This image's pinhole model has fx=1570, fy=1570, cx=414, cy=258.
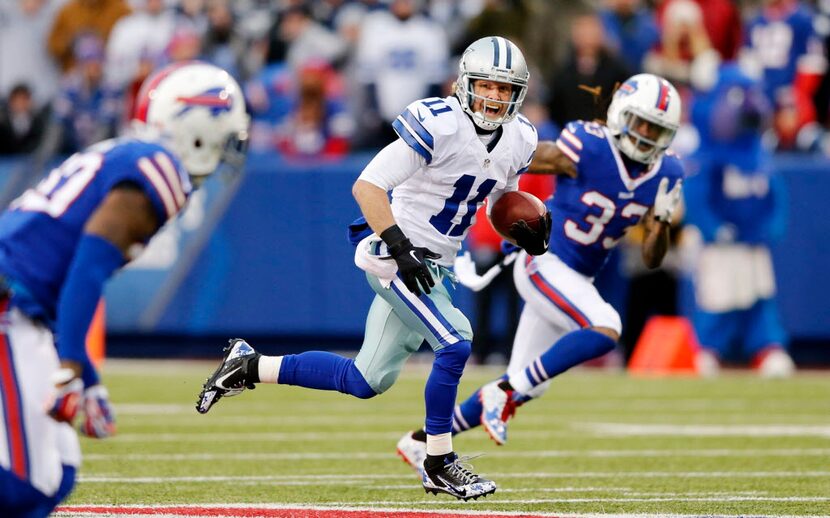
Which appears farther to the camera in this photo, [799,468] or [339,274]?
[339,274]

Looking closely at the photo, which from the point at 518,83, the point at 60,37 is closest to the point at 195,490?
the point at 518,83

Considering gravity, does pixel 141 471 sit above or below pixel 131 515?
below

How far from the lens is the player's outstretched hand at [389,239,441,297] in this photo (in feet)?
16.4

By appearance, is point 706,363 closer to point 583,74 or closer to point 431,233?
point 583,74

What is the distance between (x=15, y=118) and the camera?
12.8 m

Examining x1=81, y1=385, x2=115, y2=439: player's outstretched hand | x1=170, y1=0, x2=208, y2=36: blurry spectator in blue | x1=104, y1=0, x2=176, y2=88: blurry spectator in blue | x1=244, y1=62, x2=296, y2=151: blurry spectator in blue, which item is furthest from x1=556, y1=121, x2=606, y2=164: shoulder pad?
x1=170, y1=0, x2=208, y2=36: blurry spectator in blue

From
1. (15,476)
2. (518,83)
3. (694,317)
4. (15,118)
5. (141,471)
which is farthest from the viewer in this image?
(15,118)

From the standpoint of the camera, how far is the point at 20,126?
42.1ft

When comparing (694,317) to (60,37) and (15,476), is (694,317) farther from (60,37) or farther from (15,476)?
(15,476)

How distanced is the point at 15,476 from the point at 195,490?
1.95 meters

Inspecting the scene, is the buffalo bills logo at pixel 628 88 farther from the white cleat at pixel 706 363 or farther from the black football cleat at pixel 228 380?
the white cleat at pixel 706 363

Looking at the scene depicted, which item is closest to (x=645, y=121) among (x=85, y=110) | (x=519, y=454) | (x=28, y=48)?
(x=519, y=454)

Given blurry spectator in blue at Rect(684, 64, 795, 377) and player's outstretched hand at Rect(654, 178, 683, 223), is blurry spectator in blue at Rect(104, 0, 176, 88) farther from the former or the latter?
player's outstretched hand at Rect(654, 178, 683, 223)

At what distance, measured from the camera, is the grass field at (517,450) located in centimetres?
528
